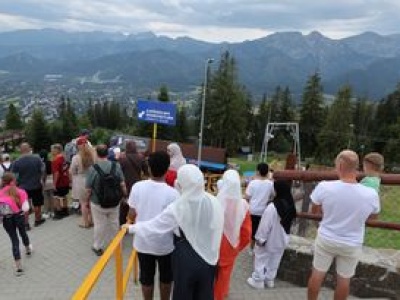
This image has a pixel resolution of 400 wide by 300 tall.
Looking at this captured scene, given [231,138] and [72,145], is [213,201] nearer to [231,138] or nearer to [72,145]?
[72,145]

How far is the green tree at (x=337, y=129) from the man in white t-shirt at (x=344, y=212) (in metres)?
74.9

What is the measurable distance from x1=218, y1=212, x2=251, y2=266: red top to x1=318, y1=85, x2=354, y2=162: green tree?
74.8m

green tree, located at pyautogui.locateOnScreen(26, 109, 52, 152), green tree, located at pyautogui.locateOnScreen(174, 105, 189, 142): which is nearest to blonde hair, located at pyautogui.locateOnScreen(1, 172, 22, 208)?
green tree, located at pyautogui.locateOnScreen(174, 105, 189, 142)

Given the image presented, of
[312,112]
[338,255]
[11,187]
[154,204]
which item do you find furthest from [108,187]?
[312,112]

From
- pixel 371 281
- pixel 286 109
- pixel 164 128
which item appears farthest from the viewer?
pixel 286 109

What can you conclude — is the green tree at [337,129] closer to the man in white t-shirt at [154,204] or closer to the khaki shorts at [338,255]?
the khaki shorts at [338,255]

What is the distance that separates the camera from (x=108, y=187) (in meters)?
7.92

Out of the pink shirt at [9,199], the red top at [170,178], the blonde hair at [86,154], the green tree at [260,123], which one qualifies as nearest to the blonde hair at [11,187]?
the pink shirt at [9,199]

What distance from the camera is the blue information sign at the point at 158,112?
14.4 m

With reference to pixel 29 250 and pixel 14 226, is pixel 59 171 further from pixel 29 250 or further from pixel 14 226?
pixel 14 226

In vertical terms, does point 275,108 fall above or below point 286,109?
below

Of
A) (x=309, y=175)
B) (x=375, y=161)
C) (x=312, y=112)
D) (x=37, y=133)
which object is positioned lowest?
(x=37, y=133)

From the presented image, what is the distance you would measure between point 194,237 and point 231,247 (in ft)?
2.99

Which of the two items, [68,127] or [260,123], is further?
[68,127]
